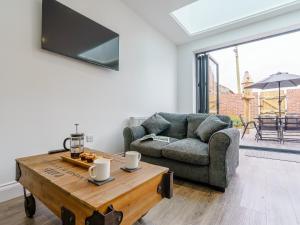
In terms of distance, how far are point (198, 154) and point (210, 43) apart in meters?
3.12

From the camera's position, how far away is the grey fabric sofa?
1.79 metres

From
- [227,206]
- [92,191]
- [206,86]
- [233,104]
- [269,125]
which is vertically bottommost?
[227,206]

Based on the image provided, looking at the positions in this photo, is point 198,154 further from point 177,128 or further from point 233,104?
point 233,104

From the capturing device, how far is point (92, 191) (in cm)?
84

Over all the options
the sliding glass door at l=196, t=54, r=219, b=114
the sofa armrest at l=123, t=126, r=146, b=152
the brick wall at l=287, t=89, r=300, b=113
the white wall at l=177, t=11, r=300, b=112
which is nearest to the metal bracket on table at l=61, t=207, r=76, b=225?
the sofa armrest at l=123, t=126, r=146, b=152

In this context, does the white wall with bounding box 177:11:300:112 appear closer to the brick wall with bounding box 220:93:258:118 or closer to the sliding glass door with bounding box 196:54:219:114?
the sliding glass door with bounding box 196:54:219:114

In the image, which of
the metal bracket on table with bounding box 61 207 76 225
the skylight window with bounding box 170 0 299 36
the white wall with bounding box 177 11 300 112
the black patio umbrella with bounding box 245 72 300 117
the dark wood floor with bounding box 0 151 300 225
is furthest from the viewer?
the black patio umbrella with bounding box 245 72 300 117

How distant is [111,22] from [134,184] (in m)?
2.60

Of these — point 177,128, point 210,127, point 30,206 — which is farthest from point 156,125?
point 30,206

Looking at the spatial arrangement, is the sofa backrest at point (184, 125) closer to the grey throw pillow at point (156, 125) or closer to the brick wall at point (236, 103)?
the grey throw pillow at point (156, 125)

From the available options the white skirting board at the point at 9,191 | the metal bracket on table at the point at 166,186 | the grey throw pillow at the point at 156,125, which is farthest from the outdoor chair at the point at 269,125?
the white skirting board at the point at 9,191

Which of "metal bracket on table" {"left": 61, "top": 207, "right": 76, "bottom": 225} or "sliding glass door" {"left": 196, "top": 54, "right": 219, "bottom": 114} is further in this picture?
"sliding glass door" {"left": 196, "top": 54, "right": 219, "bottom": 114}

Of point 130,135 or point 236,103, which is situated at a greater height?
point 236,103

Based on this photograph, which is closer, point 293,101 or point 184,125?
point 184,125
